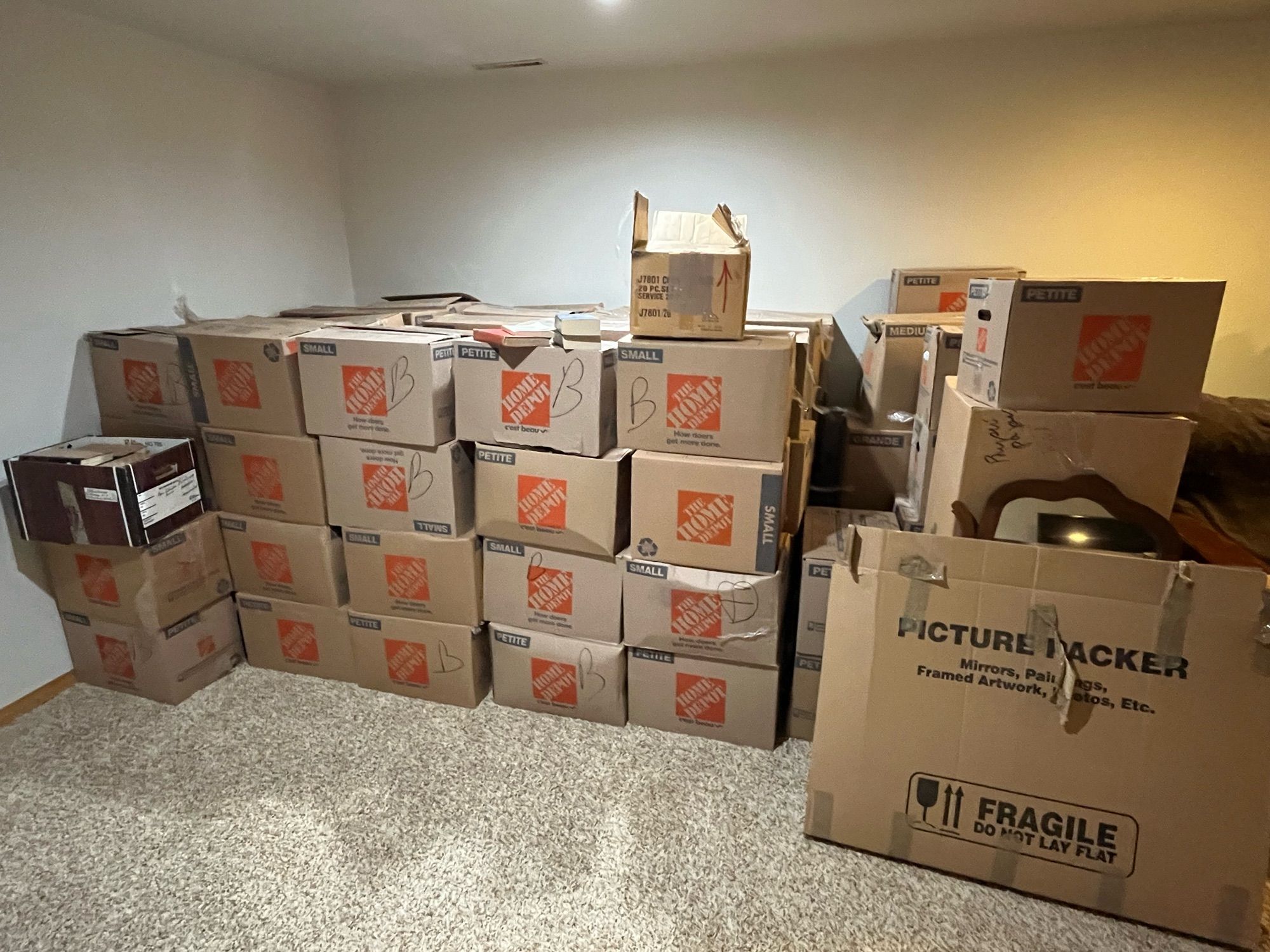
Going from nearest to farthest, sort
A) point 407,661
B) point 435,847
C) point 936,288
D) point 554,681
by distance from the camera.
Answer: point 435,847 < point 554,681 < point 407,661 < point 936,288

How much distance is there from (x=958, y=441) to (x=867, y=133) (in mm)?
1514

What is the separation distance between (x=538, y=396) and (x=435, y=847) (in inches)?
43.7

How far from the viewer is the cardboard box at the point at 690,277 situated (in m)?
1.61

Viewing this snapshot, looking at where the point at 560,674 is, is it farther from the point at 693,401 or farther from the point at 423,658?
the point at 693,401

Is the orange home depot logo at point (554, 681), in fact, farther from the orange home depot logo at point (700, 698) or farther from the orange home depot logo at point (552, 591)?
the orange home depot logo at point (700, 698)

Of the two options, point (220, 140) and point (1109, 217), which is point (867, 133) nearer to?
point (1109, 217)

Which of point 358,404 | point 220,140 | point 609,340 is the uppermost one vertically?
point 220,140

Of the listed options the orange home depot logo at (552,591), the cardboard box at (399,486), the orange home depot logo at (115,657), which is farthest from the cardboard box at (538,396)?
the orange home depot logo at (115,657)

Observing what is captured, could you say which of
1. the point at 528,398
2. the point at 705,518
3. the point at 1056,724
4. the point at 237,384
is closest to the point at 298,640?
the point at 237,384

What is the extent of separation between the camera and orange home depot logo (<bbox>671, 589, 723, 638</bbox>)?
1829 millimetres

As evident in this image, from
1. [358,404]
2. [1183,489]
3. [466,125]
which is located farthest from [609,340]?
[1183,489]

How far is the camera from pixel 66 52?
1.99 metres

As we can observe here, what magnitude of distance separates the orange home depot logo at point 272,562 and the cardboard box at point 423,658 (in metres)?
0.25

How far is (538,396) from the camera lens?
1831 millimetres
